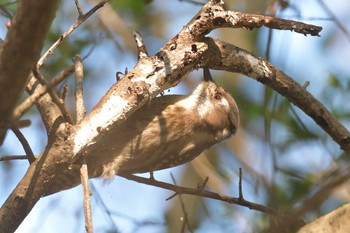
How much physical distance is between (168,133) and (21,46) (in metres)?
1.68

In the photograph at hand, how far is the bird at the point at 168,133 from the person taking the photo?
3.04 m

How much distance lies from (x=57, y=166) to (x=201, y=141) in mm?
1155

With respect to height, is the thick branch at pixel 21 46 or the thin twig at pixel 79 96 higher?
the thin twig at pixel 79 96

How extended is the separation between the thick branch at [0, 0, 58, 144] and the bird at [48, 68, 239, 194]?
3.91ft

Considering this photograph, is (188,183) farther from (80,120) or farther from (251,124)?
(80,120)

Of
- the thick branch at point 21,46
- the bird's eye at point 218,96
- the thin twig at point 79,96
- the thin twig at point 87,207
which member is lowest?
the thin twig at point 87,207

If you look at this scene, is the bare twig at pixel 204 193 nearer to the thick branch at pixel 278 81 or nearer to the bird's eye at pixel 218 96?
the thick branch at pixel 278 81

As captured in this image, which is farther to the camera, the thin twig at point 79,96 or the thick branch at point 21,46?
the thin twig at point 79,96

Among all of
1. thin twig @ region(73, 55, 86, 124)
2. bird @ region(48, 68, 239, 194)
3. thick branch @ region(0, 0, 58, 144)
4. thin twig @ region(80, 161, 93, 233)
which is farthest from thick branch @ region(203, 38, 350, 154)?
thick branch @ region(0, 0, 58, 144)

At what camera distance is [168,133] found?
10.6 feet

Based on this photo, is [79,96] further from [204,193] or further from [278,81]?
[278,81]

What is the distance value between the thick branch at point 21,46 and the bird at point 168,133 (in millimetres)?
1192

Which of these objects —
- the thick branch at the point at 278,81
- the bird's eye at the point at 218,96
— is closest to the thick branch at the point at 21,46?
the thick branch at the point at 278,81

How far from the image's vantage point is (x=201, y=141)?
11.1 feet
